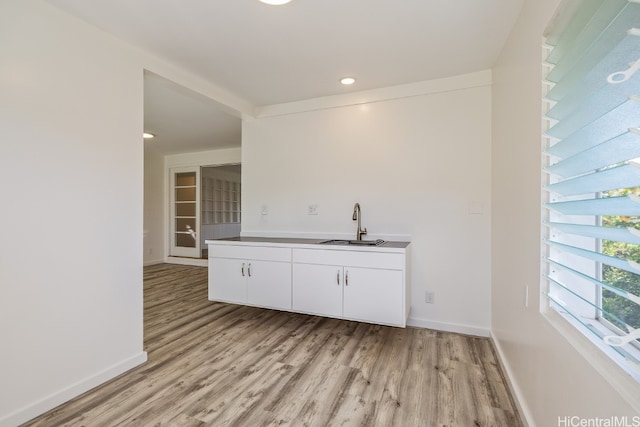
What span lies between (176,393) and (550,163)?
7.99 ft

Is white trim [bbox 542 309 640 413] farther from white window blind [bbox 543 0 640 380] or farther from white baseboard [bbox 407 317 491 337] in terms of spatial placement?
white baseboard [bbox 407 317 491 337]

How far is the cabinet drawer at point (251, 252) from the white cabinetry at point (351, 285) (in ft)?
0.44

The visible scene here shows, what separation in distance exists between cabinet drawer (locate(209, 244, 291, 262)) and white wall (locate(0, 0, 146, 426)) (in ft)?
3.00

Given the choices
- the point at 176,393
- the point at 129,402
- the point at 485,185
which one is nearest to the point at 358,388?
the point at 176,393

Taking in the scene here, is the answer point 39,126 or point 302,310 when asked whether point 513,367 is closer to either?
point 302,310

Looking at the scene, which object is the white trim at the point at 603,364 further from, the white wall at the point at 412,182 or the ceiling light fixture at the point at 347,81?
the ceiling light fixture at the point at 347,81

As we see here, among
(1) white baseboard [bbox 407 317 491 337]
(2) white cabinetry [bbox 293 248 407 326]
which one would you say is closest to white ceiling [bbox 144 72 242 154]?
(2) white cabinetry [bbox 293 248 407 326]

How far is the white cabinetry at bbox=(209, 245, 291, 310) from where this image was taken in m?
2.76

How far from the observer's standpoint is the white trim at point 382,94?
2584mm

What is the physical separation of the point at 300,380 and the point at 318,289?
2.72ft

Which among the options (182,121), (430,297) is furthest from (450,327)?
(182,121)

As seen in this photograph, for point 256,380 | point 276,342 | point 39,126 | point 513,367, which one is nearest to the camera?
point 39,126

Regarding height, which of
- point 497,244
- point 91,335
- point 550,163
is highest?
point 550,163

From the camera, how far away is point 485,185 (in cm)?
256
